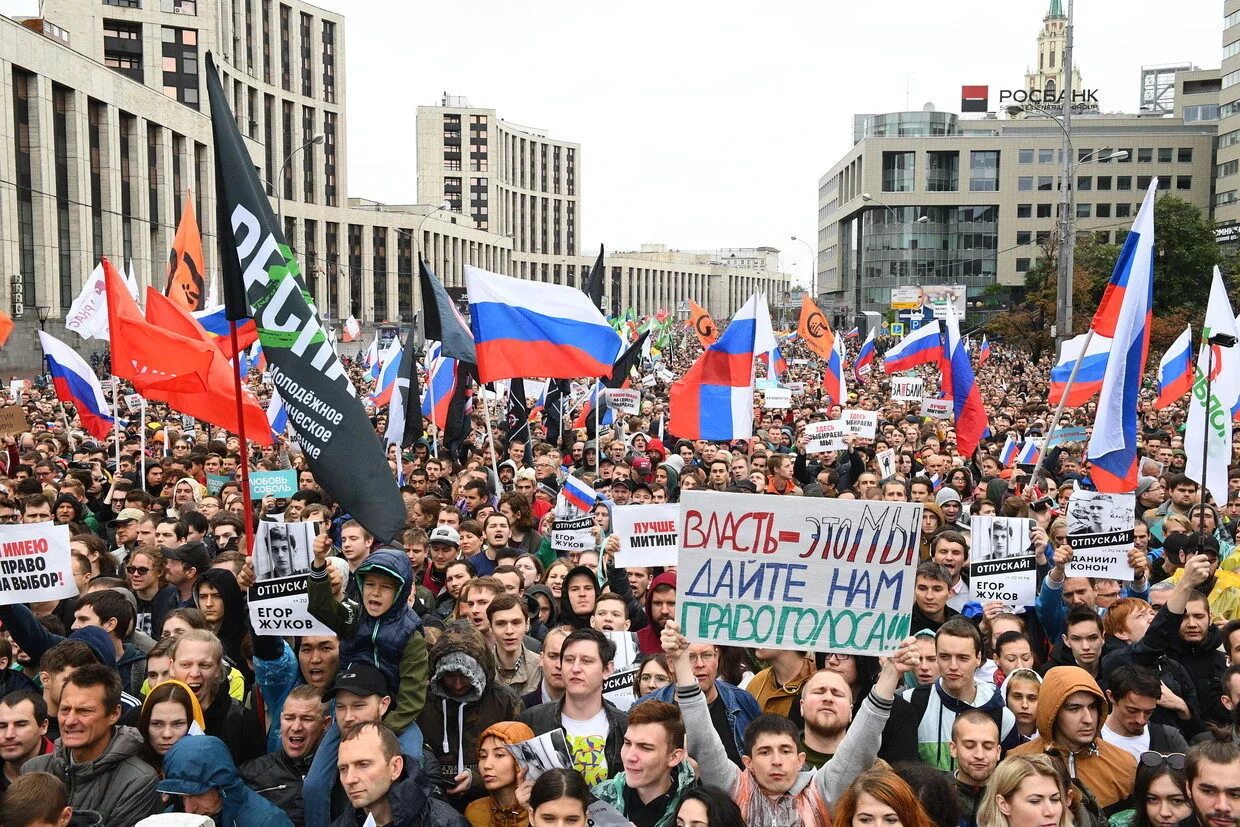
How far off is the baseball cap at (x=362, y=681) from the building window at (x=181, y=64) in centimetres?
6672

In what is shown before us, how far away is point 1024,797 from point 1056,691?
916 mm

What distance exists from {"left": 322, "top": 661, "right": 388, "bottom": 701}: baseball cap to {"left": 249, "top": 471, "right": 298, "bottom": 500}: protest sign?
5.11 metres

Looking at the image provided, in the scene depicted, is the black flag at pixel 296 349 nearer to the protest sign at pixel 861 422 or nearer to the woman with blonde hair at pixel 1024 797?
the woman with blonde hair at pixel 1024 797

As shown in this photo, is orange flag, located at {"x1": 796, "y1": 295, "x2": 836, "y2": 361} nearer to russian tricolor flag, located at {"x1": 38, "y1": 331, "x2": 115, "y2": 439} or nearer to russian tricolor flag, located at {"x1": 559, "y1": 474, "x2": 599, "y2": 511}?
russian tricolor flag, located at {"x1": 38, "y1": 331, "x2": 115, "y2": 439}

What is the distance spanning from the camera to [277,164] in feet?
269

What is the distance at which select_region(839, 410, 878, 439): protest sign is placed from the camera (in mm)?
15413

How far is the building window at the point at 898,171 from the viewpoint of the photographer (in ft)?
304

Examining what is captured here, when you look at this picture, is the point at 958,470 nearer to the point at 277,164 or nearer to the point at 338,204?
the point at 277,164

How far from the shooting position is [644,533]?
8102mm

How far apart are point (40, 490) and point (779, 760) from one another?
8602mm

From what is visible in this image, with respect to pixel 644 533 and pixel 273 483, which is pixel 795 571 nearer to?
pixel 644 533

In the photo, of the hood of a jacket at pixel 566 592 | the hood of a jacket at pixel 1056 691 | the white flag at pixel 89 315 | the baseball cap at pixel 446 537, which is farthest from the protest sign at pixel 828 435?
the white flag at pixel 89 315

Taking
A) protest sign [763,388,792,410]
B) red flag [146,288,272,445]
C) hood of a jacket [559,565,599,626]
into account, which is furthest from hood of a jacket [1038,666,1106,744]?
protest sign [763,388,792,410]

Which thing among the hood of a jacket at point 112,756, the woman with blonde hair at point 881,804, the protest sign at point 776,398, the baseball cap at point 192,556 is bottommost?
the hood of a jacket at point 112,756
